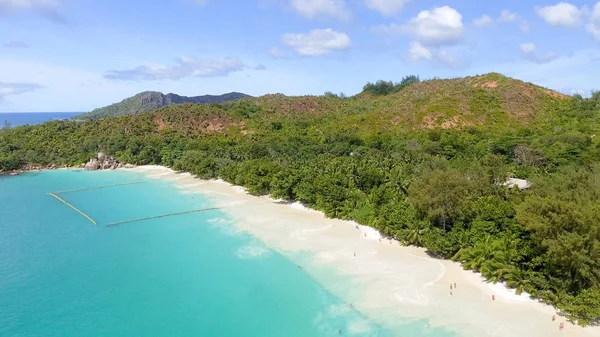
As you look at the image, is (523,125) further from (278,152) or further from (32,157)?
(32,157)

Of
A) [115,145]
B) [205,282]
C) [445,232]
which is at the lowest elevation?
[205,282]

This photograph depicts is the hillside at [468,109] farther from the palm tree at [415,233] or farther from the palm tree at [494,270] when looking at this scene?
the palm tree at [494,270]

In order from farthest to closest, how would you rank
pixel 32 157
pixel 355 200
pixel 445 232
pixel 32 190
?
pixel 32 157, pixel 32 190, pixel 355 200, pixel 445 232

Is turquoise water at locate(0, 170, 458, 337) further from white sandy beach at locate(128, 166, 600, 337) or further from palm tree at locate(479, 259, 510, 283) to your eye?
palm tree at locate(479, 259, 510, 283)

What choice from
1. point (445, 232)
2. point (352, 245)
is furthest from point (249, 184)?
point (445, 232)

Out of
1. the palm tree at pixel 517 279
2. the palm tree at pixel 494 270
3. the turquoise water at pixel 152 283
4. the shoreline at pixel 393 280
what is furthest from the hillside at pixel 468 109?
the palm tree at pixel 517 279

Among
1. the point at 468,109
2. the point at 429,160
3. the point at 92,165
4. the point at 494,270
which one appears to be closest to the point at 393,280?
the point at 494,270
